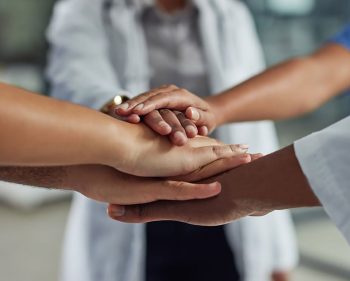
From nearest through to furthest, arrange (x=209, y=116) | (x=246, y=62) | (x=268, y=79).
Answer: (x=209, y=116), (x=268, y=79), (x=246, y=62)

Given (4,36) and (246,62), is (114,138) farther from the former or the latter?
(4,36)

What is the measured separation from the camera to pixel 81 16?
5.06 ft

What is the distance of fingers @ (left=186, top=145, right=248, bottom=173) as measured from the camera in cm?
104

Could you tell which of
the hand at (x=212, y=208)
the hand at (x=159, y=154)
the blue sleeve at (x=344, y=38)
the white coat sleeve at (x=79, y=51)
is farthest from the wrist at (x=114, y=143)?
the blue sleeve at (x=344, y=38)

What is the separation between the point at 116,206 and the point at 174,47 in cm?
64

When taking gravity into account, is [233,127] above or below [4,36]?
below

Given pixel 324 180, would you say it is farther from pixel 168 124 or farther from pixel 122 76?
pixel 122 76

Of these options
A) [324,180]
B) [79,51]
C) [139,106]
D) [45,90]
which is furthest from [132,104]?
[45,90]

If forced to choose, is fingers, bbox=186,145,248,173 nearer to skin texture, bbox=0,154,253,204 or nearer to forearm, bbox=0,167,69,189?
skin texture, bbox=0,154,253,204

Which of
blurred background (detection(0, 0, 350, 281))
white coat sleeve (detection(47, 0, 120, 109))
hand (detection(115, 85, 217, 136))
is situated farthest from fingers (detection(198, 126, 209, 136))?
blurred background (detection(0, 0, 350, 281))

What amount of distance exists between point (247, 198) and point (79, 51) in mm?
769

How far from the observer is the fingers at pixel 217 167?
994 millimetres

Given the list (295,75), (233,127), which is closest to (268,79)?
(295,75)

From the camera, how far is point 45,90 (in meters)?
3.92
